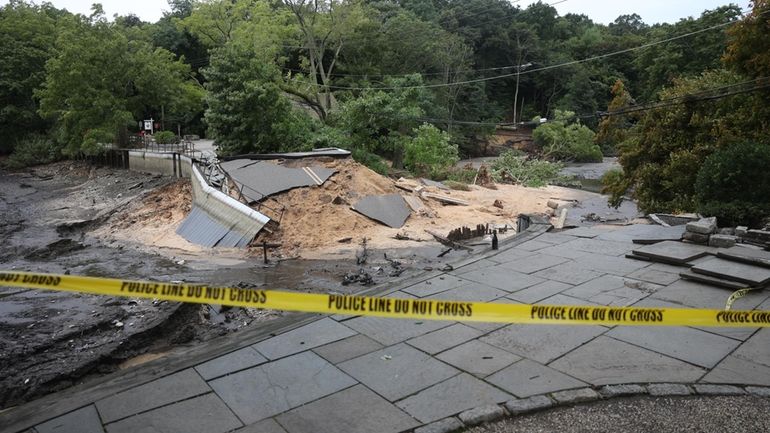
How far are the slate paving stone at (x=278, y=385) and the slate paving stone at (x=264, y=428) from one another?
0.08m

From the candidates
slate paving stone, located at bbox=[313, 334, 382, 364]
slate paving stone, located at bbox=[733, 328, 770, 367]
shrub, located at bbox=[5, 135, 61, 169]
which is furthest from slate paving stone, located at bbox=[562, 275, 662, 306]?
shrub, located at bbox=[5, 135, 61, 169]

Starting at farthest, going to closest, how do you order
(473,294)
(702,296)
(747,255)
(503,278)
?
(503,278)
(747,255)
(473,294)
(702,296)

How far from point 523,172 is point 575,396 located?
31.1m

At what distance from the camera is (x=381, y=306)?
13.8 ft

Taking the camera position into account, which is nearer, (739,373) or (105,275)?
(739,373)

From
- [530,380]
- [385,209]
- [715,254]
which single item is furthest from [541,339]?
[385,209]

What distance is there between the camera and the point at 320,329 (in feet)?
19.6

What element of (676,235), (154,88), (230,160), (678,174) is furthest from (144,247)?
(154,88)

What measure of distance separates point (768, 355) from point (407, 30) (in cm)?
4206

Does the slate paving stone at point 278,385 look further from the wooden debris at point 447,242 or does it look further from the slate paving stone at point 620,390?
the wooden debris at point 447,242

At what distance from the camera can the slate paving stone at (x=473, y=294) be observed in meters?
7.08

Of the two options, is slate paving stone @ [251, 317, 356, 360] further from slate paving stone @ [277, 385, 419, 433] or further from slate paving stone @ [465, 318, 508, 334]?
slate paving stone @ [465, 318, 508, 334]

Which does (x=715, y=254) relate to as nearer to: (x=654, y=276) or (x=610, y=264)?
(x=654, y=276)

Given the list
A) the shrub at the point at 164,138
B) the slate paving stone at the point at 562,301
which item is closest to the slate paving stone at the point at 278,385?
the slate paving stone at the point at 562,301
